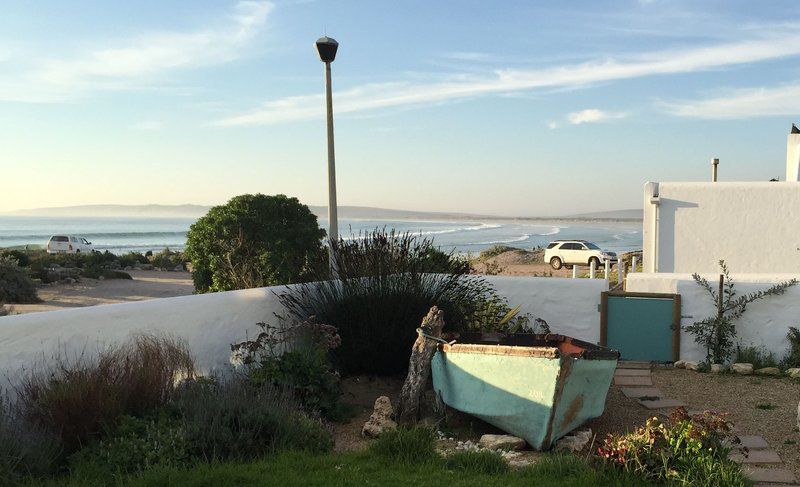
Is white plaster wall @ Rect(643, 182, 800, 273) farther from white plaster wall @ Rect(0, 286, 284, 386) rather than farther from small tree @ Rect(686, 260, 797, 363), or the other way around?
white plaster wall @ Rect(0, 286, 284, 386)

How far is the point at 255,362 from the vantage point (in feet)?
26.4

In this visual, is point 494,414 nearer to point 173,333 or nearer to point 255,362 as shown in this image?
point 255,362

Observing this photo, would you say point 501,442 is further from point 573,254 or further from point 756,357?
point 573,254

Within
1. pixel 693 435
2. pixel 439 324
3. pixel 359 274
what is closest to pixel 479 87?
pixel 359 274

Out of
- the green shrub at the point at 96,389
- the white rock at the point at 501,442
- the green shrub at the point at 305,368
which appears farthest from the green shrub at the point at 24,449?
the white rock at the point at 501,442

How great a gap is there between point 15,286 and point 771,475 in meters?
21.9

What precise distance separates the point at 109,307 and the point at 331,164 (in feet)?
13.0

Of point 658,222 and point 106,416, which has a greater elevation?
point 658,222

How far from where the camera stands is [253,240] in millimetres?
17234

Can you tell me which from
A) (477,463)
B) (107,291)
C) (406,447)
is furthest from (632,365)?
(107,291)

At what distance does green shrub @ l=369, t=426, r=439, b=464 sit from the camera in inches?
234

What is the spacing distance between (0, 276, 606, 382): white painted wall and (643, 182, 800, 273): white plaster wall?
12.2ft

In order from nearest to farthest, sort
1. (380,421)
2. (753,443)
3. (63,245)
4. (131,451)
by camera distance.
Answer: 1. (131,451)
2. (753,443)
3. (380,421)
4. (63,245)

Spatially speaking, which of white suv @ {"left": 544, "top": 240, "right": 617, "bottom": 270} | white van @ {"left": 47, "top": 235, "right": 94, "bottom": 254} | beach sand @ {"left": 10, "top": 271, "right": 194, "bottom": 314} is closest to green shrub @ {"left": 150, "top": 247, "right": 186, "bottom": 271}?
beach sand @ {"left": 10, "top": 271, "right": 194, "bottom": 314}
